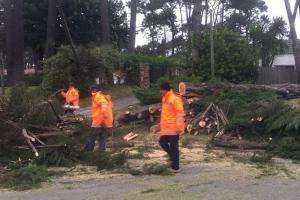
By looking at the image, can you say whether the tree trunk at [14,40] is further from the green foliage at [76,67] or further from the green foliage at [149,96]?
the green foliage at [149,96]

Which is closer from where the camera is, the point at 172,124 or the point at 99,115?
the point at 172,124

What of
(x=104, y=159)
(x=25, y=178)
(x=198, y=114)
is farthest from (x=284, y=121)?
(x=25, y=178)

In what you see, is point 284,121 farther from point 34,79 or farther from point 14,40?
point 34,79

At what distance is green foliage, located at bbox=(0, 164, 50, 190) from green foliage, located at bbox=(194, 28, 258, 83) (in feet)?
60.6

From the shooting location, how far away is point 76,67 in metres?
30.9

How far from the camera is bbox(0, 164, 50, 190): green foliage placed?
10.9 meters

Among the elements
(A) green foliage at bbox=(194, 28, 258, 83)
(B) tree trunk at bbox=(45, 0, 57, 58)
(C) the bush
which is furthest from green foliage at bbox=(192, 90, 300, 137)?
(C) the bush

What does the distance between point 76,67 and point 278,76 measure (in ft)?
43.2

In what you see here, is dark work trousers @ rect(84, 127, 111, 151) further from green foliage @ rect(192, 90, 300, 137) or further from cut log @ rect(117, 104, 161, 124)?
cut log @ rect(117, 104, 161, 124)

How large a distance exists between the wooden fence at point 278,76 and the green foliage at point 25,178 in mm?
24717

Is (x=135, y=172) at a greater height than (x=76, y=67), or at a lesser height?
lesser

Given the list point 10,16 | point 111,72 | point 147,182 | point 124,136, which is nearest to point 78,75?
point 111,72

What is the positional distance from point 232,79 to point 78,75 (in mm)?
7492

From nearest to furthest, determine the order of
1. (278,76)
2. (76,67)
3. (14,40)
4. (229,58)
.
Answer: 1. (229,58)
2. (76,67)
3. (14,40)
4. (278,76)
